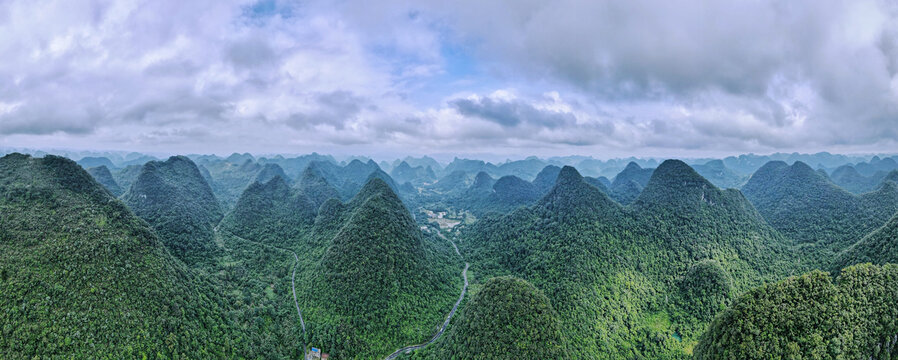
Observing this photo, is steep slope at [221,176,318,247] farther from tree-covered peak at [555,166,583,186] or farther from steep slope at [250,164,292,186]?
tree-covered peak at [555,166,583,186]

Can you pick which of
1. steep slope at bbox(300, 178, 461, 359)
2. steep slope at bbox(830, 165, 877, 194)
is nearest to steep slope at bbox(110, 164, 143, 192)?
steep slope at bbox(300, 178, 461, 359)

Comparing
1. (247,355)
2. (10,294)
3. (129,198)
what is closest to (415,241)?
(247,355)

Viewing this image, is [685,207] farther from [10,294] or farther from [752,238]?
[10,294]

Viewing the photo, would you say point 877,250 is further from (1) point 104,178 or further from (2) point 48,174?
(1) point 104,178

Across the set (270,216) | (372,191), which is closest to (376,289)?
(372,191)

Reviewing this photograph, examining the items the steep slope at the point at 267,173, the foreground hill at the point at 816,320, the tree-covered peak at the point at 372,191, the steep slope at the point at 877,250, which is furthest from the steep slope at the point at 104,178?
the steep slope at the point at 877,250

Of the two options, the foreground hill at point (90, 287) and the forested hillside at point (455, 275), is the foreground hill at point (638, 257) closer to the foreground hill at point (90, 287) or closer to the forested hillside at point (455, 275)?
the forested hillside at point (455, 275)

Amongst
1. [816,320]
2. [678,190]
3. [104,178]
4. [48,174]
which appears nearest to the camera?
[816,320]
